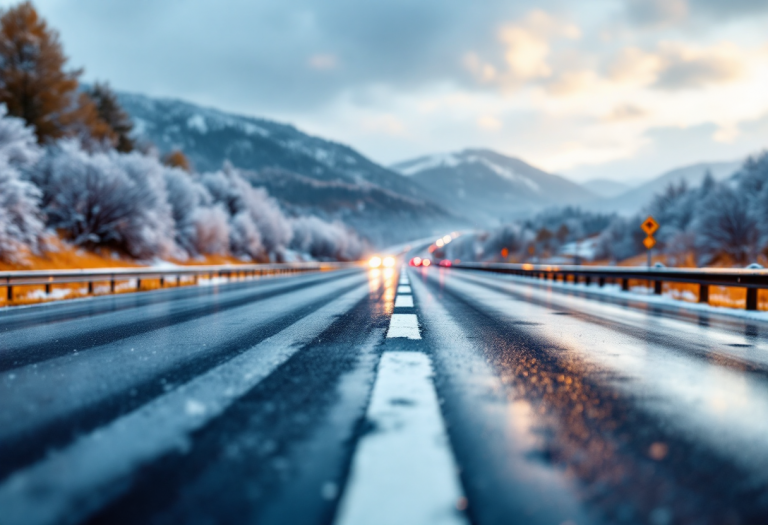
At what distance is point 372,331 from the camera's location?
5.98m

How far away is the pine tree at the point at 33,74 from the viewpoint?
131 ft

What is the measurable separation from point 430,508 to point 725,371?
3516 millimetres

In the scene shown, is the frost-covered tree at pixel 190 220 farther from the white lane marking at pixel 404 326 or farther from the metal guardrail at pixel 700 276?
the white lane marking at pixel 404 326

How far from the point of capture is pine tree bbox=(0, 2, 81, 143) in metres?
39.9

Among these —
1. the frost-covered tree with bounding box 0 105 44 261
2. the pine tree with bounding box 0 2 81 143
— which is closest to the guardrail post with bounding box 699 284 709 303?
Result: the frost-covered tree with bounding box 0 105 44 261

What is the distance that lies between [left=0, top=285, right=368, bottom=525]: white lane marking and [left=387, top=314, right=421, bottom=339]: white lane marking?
2.24 metres

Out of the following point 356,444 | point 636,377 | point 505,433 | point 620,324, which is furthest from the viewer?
point 620,324

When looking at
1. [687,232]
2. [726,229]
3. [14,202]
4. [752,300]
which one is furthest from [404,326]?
[687,232]

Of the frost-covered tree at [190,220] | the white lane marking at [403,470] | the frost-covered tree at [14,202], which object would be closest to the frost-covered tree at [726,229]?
the frost-covered tree at [190,220]

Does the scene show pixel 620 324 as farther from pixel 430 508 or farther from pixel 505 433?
pixel 430 508

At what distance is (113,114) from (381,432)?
246ft

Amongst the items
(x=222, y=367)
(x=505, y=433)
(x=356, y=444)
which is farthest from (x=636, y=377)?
(x=222, y=367)

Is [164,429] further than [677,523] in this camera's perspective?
Yes

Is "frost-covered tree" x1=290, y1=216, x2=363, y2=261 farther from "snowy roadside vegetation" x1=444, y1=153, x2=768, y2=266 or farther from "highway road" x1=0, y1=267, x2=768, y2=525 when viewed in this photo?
"highway road" x1=0, y1=267, x2=768, y2=525
